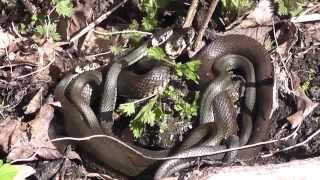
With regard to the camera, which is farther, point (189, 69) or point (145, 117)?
point (189, 69)

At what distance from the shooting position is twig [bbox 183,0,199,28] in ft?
19.7

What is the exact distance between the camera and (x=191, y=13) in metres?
6.12

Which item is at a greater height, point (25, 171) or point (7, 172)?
point (7, 172)

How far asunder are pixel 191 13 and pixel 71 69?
141 cm

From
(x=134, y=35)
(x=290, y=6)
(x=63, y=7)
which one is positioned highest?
(x=63, y=7)

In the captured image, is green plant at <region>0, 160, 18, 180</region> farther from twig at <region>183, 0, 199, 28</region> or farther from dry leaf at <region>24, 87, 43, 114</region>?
twig at <region>183, 0, 199, 28</region>

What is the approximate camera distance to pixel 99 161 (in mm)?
5523

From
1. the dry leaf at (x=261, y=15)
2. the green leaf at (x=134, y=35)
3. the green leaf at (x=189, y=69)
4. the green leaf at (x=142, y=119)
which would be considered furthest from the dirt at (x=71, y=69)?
the green leaf at (x=189, y=69)

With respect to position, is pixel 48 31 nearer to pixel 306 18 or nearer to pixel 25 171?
pixel 25 171

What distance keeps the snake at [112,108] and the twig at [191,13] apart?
0.32 meters

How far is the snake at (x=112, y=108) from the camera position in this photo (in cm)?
538

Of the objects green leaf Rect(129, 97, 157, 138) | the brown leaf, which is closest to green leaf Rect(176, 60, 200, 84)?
green leaf Rect(129, 97, 157, 138)

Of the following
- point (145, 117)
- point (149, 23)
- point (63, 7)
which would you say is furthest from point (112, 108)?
point (63, 7)

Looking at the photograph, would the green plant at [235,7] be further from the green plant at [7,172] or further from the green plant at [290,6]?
the green plant at [7,172]
